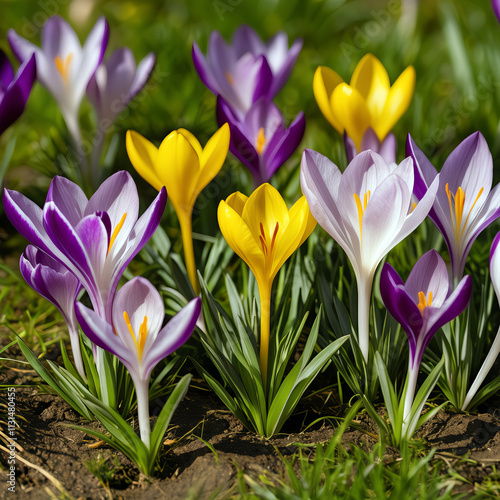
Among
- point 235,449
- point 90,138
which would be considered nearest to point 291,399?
point 235,449

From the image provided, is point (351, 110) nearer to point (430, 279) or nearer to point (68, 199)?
point (430, 279)

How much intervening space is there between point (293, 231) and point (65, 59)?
3.67ft

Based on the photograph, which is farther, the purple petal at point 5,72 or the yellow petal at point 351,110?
the purple petal at point 5,72

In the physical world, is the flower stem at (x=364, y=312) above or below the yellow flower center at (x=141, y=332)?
below

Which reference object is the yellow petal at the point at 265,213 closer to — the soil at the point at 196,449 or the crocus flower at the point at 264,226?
the crocus flower at the point at 264,226

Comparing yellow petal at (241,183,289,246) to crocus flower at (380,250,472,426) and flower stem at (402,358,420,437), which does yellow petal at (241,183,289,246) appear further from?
flower stem at (402,358,420,437)

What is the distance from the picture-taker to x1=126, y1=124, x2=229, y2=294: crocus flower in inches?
43.7

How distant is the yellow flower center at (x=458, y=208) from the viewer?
1.08 m

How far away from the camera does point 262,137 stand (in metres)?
1.39

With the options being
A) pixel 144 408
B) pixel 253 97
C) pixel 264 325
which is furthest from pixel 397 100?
pixel 144 408

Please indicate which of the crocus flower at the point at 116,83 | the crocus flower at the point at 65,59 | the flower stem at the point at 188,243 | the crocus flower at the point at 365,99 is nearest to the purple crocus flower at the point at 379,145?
the crocus flower at the point at 365,99

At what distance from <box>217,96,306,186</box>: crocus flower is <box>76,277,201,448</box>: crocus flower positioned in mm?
513

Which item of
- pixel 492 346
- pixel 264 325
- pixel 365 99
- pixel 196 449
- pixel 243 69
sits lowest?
pixel 196 449

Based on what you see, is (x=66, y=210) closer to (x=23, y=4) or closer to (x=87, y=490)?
(x=87, y=490)
